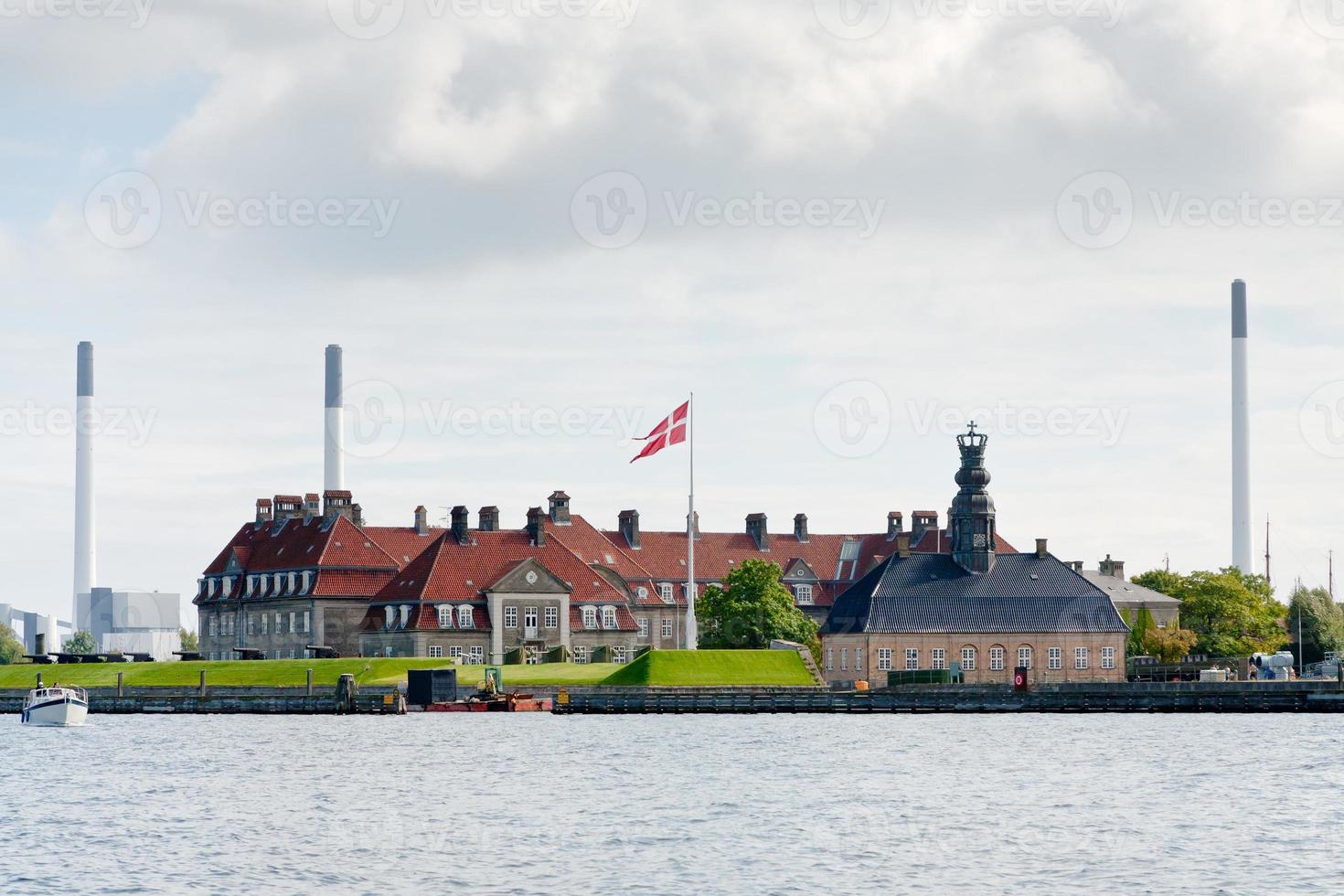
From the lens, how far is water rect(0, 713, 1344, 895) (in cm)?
4622

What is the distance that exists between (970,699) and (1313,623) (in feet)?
196

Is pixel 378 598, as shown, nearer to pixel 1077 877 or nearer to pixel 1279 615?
pixel 1279 615

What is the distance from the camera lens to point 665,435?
11194 centimetres

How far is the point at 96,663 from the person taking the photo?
14062cm

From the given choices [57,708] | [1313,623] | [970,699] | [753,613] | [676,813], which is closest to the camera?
[676,813]

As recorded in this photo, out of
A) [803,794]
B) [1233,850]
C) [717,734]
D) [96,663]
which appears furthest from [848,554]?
[1233,850]

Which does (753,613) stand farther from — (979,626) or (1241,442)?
(1241,442)

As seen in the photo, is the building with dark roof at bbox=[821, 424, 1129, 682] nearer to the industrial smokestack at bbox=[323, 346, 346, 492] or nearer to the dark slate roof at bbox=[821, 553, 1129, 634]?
the dark slate roof at bbox=[821, 553, 1129, 634]

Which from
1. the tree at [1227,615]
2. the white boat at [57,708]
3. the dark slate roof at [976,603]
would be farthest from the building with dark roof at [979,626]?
the white boat at [57,708]

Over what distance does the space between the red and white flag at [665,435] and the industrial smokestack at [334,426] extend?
84422mm

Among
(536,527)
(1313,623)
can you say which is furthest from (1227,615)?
(536,527)

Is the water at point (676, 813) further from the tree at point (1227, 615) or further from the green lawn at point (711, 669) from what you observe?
the tree at point (1227, 615)

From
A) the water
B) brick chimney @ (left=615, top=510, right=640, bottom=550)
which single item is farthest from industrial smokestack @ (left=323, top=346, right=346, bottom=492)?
the water

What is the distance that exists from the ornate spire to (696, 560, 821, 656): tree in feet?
42.9
